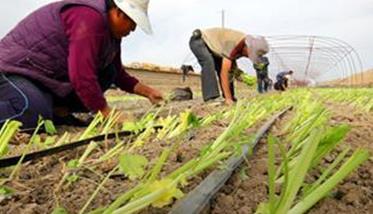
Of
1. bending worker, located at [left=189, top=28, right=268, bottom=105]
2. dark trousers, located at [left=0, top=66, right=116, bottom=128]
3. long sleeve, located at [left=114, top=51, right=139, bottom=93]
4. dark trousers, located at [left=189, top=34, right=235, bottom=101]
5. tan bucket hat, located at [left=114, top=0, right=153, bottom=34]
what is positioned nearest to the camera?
tan bucket hat, located at [left=114, top=0, right=153, bottom=34]

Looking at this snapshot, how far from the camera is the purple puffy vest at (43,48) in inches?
162

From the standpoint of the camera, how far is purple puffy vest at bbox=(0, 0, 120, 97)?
4109mm

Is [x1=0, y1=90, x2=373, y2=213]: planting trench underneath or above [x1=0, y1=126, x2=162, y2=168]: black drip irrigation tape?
above

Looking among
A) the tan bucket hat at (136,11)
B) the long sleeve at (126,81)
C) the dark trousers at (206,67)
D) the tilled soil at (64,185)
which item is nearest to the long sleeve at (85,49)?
the tan bucket hat at (136,11)

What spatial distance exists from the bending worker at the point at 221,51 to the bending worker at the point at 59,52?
10.6 feet

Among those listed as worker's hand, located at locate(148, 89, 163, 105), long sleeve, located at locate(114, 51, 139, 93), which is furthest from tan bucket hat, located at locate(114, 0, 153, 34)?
long sleeve, located at locate(114, 51, 139, 93)

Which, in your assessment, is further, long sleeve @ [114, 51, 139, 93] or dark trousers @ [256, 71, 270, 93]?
dark trousers @ [256, 71, 270, 93]

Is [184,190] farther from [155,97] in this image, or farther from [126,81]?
[126,81]

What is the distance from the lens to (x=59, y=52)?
4.14m

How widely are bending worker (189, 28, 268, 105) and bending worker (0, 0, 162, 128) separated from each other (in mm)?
3246

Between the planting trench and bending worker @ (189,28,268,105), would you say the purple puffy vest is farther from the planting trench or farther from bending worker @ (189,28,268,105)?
bending worker @ (189,28,268,105)

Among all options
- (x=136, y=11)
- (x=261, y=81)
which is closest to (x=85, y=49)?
(x=136, y=11)

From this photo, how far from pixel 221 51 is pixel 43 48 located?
161 inches

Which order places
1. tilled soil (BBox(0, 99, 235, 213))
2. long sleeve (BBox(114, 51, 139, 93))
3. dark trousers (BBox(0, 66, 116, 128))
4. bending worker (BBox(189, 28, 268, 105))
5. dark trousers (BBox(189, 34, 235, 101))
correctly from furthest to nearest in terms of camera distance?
1. dark trousers (BBox(189, 34, 235, 101))
2. bending worker (BBox(189, 28, 268, 105))
3. long sleeve (BBox(114, 51, 139, 93))
4. dark trousers (BBox(0, 66, 116, 128))
5. tilled soil (BBox(0, 99, 235, 213))
